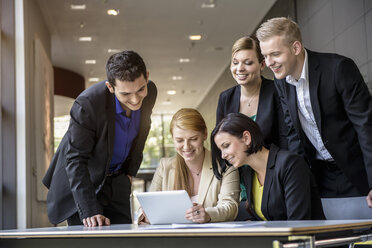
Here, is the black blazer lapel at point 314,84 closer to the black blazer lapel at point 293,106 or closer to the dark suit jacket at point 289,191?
the black blazer lapel at point 293,106

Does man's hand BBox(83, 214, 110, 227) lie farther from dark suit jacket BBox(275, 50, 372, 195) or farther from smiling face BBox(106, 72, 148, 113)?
dark suit jacket BBox(275, 50, 372, 195)

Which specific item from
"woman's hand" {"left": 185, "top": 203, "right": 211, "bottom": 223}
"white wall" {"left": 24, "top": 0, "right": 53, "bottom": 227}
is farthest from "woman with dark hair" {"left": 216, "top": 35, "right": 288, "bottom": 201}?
"white wall" {"left": 24, "top": 0, "right": 53, "bottom": 227}

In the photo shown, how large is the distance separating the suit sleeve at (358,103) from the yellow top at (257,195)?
0.51 meters

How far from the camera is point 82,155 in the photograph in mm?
2682

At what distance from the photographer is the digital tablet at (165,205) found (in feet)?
7.00

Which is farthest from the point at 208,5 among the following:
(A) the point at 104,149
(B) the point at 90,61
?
(A) the point at 104,149

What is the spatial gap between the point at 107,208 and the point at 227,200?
73 cm

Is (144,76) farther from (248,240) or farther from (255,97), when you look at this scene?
(248,240)

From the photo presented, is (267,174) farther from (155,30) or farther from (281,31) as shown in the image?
(155,30)

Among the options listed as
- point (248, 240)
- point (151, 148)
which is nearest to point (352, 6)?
point (248, 240)

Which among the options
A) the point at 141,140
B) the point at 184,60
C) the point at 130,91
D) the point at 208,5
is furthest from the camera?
the point at 184,60

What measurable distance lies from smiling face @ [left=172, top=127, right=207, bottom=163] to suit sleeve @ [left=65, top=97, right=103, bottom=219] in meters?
0.42

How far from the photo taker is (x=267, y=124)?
288cm

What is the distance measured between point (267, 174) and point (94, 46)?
757 cm
